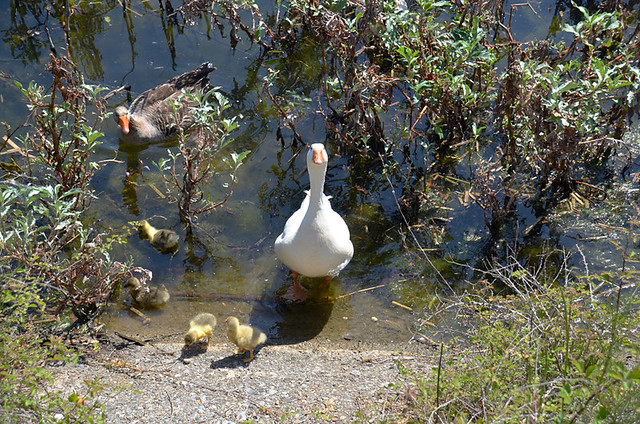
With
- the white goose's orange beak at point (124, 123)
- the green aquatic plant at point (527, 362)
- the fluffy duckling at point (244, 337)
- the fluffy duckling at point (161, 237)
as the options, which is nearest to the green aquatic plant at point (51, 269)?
the fluffy duckling at point (161, 237)

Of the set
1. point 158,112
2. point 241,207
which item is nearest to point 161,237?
point 241,207

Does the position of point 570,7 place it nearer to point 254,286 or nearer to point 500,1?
point 500,1

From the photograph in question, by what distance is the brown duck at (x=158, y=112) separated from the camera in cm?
796

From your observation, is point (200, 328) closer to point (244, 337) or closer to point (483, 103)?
point (244, 337)

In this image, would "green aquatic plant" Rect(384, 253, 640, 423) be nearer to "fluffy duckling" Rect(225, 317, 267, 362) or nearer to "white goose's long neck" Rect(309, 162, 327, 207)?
"fluffy duckling" Rect(225, 317, 267, 362)

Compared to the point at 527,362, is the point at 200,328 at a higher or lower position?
lower

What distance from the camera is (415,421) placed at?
419 centimetres

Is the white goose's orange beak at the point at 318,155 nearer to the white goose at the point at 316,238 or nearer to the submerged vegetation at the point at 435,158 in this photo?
the white goose at the point at 316,238

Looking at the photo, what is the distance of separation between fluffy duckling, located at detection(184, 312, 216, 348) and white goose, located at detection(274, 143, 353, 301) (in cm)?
98

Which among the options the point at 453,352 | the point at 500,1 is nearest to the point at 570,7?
the point at 500,1

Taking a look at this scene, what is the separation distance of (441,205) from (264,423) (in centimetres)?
381

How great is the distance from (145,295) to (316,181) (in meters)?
2.11

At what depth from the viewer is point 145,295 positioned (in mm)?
6148

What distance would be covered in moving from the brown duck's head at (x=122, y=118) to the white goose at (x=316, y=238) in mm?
2982
